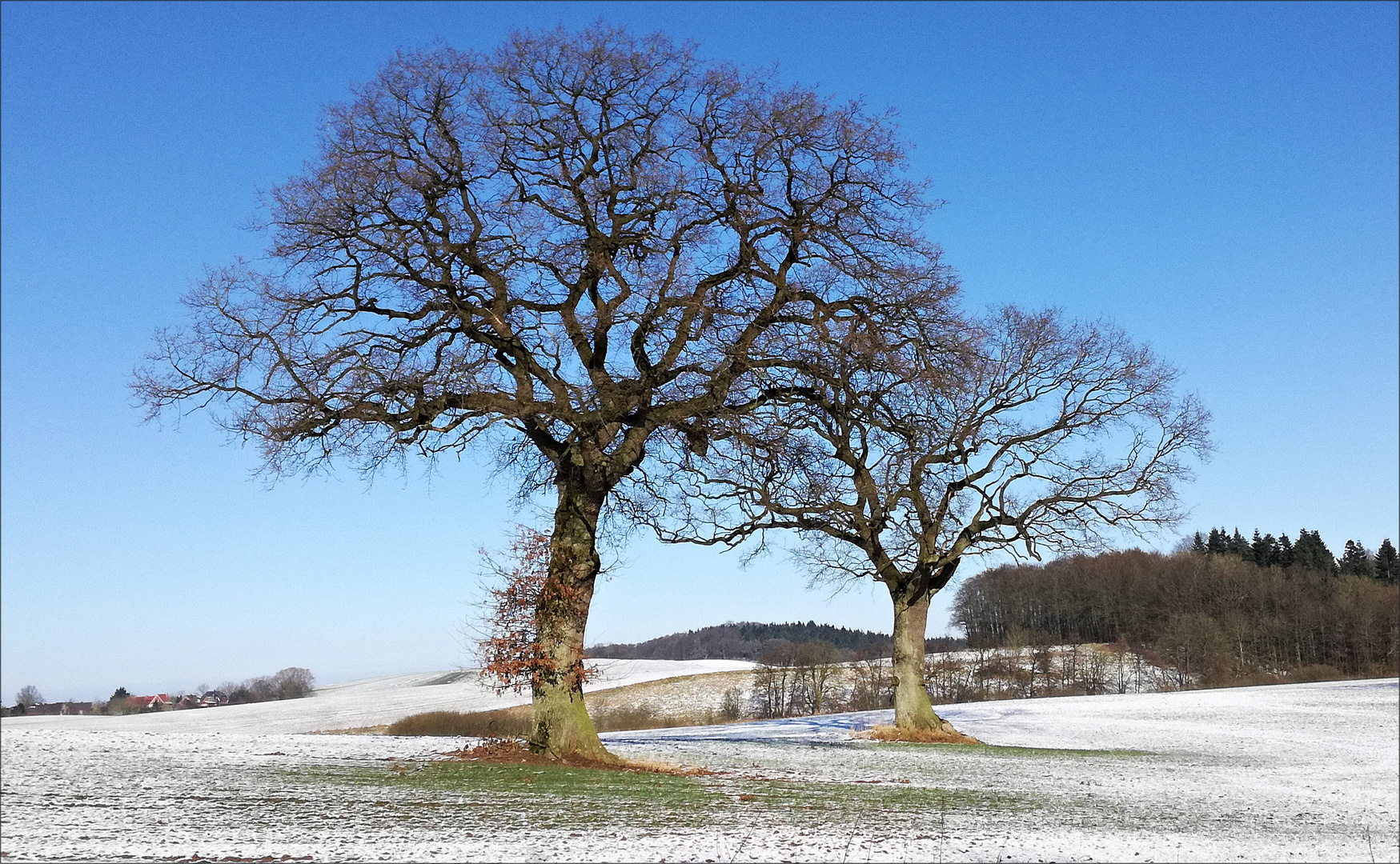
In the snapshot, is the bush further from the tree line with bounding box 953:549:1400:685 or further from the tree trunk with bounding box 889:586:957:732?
the tree line with bounding box 953:549:1400:685

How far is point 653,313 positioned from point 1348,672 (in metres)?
68.9

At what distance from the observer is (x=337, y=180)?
1878cm

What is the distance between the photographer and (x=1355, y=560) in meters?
69.7

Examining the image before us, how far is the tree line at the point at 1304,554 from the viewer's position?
60188 millimetres

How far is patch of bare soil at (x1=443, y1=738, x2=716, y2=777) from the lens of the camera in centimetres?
1800

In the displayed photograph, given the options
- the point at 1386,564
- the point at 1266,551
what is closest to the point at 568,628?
the point at 1386,564

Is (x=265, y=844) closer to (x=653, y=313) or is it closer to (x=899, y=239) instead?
(x=653, y=313)

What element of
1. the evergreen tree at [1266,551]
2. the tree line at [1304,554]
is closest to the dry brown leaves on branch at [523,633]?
the tree line at [1304,554]

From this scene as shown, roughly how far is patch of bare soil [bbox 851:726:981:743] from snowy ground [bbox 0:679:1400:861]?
3.09 metres

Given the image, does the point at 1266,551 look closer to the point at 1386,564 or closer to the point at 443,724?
the point at 1386,564

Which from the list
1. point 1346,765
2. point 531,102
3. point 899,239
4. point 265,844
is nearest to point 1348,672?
point 1346,765

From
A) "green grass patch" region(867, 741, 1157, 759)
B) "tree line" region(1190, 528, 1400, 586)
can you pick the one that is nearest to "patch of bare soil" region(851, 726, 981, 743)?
"green grass patch" region(867, 741, 1157, 759)

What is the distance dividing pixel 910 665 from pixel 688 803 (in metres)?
18.3

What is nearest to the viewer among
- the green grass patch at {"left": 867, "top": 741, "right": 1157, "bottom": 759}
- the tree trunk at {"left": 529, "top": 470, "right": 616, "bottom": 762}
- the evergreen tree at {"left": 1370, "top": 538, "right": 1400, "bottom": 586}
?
the tree trunk at {"left": 529, "top": 470, "right": 616, "bottom": 762}
